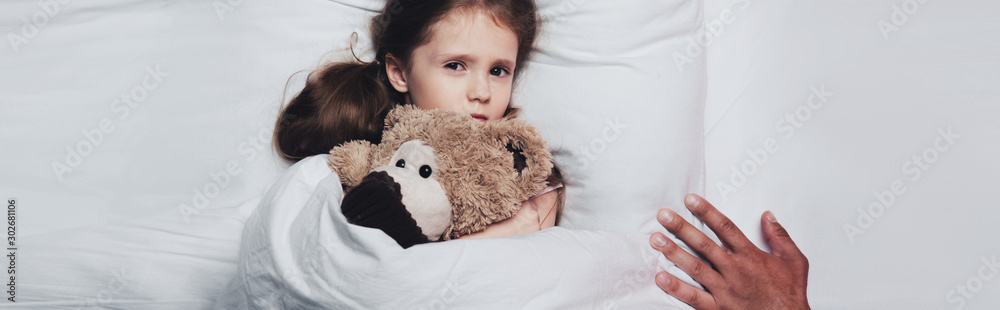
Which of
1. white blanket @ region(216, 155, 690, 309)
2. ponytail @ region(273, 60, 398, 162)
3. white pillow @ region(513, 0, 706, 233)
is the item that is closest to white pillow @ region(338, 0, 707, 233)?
white pillow @ region(513, 0, 706, 233)

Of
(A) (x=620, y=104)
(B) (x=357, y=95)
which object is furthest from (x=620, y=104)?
(B) (x=357, y=95)

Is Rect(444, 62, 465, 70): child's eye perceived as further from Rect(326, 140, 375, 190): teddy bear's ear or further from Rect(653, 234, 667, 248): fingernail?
Rect(653, 234, 667, 248): fingernail

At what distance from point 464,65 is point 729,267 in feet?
1.79

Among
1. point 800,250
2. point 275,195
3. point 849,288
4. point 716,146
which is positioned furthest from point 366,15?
point 849,288

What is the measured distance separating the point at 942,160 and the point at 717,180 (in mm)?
404

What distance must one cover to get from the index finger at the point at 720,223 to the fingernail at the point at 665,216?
2.3 inches

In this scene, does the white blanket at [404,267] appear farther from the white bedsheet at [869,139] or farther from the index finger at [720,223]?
the white bedsheet at [869,139]

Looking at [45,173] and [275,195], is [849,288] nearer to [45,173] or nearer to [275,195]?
[275,195]

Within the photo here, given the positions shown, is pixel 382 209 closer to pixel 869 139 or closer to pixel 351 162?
pixel 351 162

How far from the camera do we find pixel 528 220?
948mm

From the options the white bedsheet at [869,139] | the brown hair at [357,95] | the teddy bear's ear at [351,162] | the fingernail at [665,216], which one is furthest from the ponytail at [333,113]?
the white bedsheet at [869,139]

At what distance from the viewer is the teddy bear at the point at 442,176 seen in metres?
0.78

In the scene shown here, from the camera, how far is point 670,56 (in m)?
1.08

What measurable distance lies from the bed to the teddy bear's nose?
0.29 m
